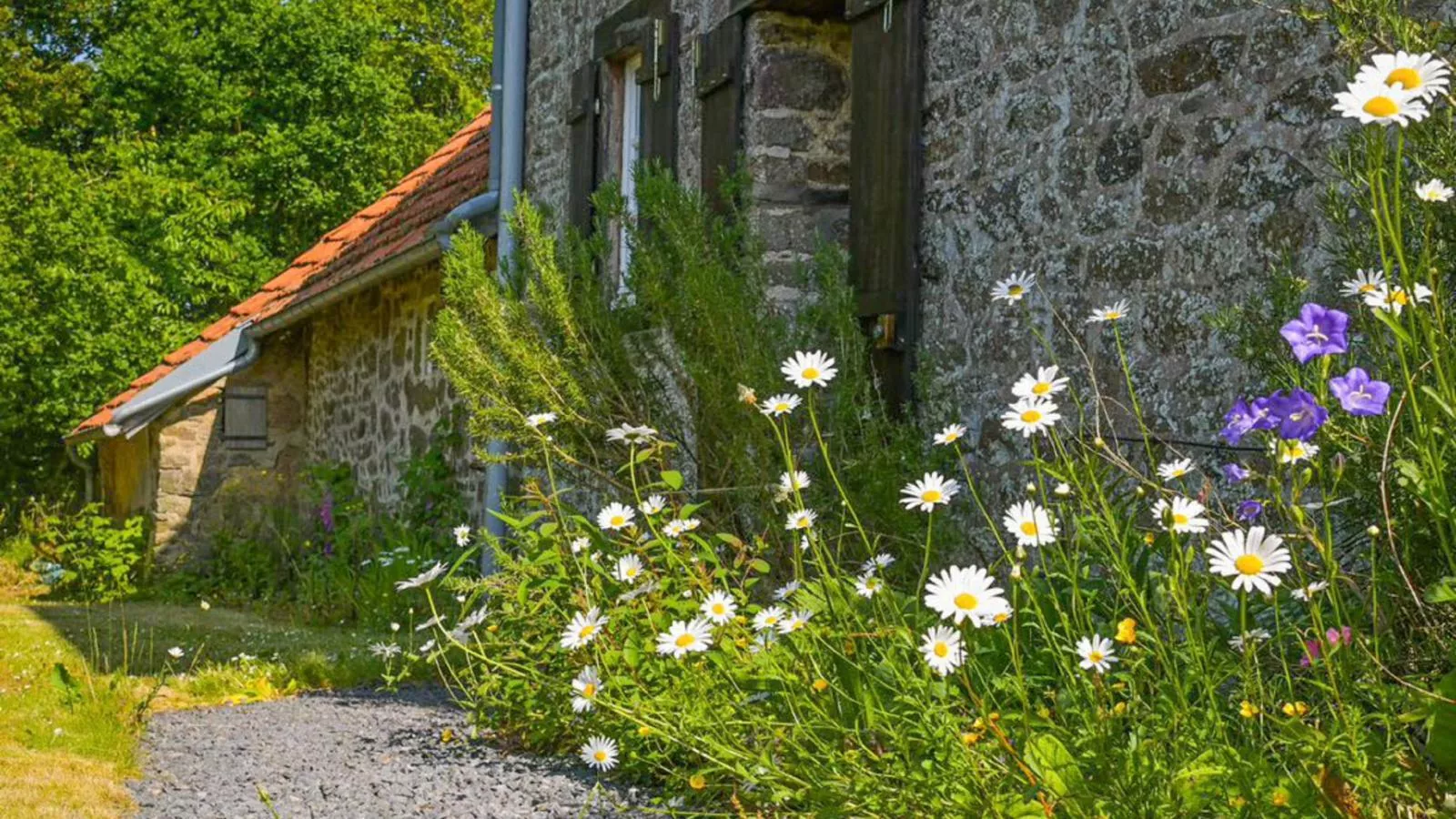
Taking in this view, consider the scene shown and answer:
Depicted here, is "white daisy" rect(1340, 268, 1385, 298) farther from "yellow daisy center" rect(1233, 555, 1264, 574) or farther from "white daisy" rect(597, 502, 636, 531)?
"white daisy" rect(597, 502, 636, 531)

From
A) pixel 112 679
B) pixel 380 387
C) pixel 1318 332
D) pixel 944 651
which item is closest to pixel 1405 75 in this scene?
pixel 1318 332

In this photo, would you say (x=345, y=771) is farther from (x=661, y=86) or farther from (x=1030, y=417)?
(x=661, y=86)

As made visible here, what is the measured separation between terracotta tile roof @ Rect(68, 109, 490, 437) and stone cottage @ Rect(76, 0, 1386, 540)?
5.95 ft

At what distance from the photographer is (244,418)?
42.6ft

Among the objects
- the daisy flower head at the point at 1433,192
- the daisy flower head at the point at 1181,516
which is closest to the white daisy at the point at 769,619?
the daisy flower head at the point at 1181,516

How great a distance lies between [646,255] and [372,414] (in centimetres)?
653

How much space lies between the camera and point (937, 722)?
2.72m

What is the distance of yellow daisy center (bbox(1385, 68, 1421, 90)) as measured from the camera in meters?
1.87

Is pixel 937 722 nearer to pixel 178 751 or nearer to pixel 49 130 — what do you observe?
pixel 178 751

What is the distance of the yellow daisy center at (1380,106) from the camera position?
182 cm

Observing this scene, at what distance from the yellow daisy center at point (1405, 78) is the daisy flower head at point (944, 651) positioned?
1028mm

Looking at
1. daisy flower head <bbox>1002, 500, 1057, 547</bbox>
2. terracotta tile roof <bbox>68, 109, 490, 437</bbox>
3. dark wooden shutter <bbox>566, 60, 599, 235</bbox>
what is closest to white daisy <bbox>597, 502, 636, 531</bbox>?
daisy flower head <bbox>1002, 500, 1057, 547</bbox>

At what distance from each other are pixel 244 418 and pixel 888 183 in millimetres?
8826

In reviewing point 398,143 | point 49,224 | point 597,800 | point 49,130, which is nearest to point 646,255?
Result: point 597,800
